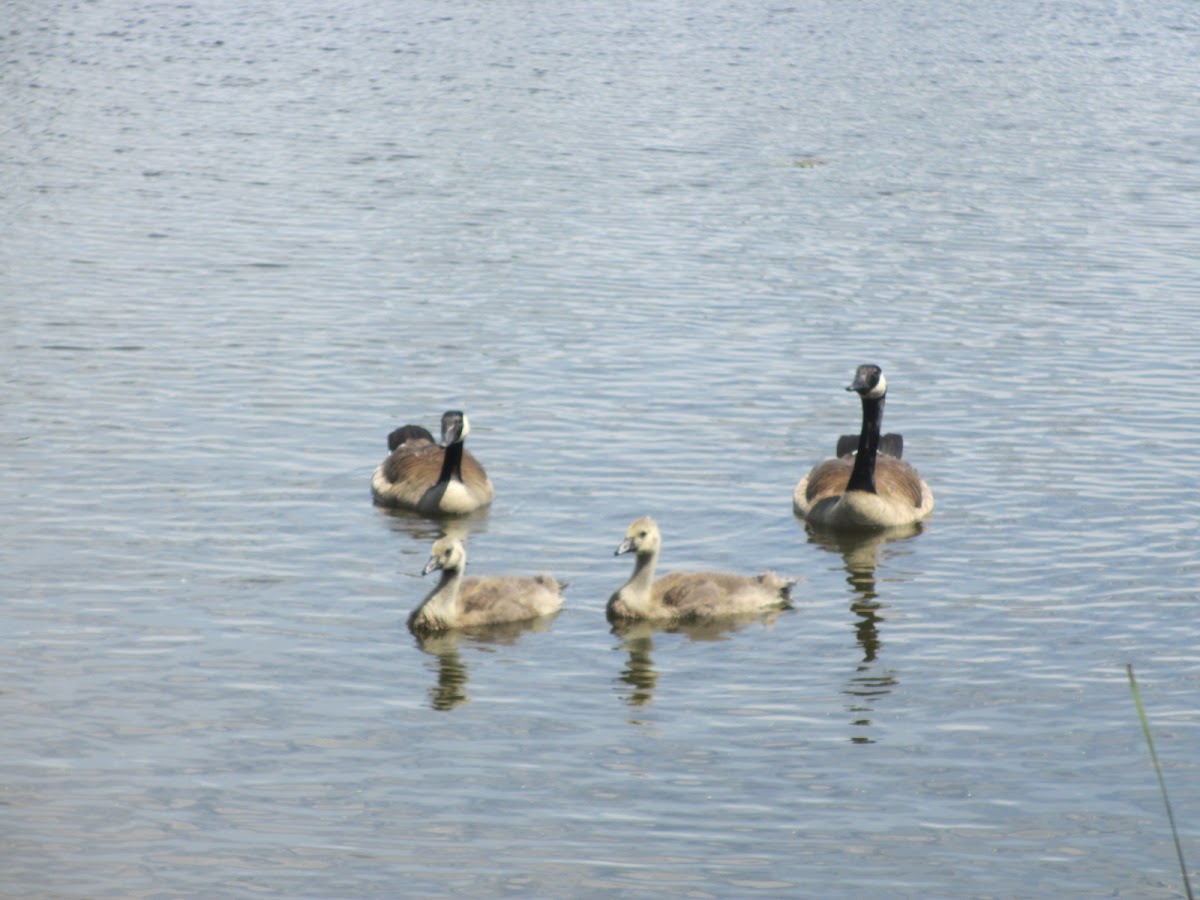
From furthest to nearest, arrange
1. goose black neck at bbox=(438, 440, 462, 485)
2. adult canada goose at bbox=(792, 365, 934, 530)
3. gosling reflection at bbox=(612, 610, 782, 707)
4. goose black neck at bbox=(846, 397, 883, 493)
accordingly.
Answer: goose black neck at bbox=(438, 440, 462, 485)
goose black neck at bbox=(846, 397, 883, 493)
adult canada goose at bbox=(792, 365, 934, 530)
gosling reflection at bbox=(612, 610, 782, 707)

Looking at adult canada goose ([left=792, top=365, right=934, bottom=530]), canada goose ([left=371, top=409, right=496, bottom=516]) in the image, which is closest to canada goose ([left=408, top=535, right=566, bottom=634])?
canada goose ([left=371, top=409, right=496, bottom=516])

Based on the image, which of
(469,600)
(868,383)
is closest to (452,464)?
(469,600)

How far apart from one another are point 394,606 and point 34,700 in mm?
2978

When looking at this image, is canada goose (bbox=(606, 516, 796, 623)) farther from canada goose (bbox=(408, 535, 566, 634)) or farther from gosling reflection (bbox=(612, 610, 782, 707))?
canada goose (bbox=(408, 535, 566, 634))

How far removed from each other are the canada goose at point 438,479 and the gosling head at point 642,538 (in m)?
3.04

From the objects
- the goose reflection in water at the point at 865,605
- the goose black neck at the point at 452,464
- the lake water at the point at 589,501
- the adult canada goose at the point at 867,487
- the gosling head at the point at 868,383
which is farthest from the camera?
the gosling head at the point at 868,383

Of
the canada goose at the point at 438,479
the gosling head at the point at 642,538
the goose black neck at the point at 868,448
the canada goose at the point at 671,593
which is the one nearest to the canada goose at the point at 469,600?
the canada goose at the point at 671,593

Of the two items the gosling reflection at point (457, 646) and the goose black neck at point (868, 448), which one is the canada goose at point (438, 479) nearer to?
the gosling reflection at point (457, 646)

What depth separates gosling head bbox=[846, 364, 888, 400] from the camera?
17125 millimetres

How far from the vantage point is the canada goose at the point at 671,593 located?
13898mm

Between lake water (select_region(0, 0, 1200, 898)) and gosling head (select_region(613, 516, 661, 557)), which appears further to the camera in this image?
gosling head (select_region(613, 516, 661, 557))

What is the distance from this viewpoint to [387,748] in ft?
37.7

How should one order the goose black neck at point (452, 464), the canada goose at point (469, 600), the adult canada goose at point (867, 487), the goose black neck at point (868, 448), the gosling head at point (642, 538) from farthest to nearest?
1. the goose black neck at point (452, 464)
2. the goose black neck at point (868, 448)
3. the adult canada goose at point (867, 487)
4. the gosling head at point (642, 538)
5. the canada goose at point (469, 600)

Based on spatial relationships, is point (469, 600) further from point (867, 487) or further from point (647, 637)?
point (867, 487)
